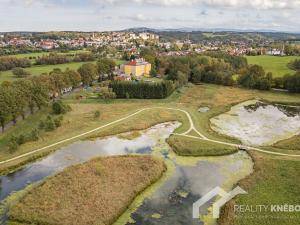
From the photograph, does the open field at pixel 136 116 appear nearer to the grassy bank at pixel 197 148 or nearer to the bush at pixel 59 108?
the bush at pixel 59 108

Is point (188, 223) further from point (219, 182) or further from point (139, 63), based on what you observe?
point (139, 63)

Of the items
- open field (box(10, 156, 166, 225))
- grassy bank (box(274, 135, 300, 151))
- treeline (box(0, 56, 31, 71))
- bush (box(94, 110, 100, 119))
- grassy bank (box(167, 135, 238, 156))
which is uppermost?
treeline (box(0, 56, 31, 71))

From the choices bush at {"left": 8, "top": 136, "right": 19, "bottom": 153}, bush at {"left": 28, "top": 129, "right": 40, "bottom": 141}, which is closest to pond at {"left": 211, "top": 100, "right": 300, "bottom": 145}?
bush at {"left": 28, "top": 129, "right": 40, "bottom": 141}

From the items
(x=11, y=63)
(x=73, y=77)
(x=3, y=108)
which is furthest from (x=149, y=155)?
(x=11, y=63)

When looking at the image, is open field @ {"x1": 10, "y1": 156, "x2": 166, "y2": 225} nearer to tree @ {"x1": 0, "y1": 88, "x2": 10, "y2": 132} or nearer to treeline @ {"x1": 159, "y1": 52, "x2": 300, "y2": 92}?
tree @ {"x1": 0, "y1": 88, "x2": 10, "y2": 132}

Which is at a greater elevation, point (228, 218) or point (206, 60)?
point (206, 60)

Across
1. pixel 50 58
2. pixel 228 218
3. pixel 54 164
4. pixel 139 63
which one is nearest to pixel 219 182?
pixel 228 218

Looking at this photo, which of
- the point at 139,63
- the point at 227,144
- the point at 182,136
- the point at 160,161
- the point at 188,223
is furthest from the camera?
the point at 139,63

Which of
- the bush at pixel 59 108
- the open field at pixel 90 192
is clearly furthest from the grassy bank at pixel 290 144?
the bush at pixel 59 108
